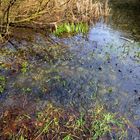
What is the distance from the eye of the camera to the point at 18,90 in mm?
7406

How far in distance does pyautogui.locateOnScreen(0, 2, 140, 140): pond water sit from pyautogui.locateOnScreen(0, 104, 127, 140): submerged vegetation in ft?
1.22

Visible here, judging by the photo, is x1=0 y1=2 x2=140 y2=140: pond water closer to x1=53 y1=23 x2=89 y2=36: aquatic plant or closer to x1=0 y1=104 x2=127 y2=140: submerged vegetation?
x1=0 y1=104 x2=127 y2=140: submerged vegetation

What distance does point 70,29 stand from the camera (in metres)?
13.1

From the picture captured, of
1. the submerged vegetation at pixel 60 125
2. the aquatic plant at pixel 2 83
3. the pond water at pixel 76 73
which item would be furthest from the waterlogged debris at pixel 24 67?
the submerged vegetation at pixel 60 125

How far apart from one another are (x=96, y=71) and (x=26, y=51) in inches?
108

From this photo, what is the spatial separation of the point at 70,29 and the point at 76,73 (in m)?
4.74

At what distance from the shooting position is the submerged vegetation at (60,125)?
5.64 metres

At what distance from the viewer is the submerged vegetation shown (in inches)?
222

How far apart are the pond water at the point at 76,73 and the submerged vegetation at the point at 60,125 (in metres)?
0.37

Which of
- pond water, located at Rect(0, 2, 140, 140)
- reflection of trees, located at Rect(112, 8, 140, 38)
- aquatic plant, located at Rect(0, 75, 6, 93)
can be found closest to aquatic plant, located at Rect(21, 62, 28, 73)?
pond water, located at Rect(0, 2, 140, 140)

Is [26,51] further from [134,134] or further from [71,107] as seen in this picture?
[134,134]

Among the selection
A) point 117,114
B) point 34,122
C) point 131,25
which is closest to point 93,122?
point 117,114

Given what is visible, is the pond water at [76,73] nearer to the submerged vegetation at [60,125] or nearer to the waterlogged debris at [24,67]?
the waterlogged debris at [24,67]

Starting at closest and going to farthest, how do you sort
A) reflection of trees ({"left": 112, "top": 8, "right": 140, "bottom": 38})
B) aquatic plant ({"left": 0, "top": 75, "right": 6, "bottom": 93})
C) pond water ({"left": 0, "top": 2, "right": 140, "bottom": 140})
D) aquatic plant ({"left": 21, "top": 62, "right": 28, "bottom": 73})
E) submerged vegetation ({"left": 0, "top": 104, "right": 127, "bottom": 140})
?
submerged vegetation ({"left": 0, "top": 104, "right": 127, "bottom": 140}), pond water ({"left": 0, "top": 2, "right": 140, "bottom": 140}), aquatic plant ({"left": 0, "top": 75, "right": 6, "bottom": 93}), aquatic plant ({"left": 21, "top": 62, "right": 28, "bottom": 73}), reflection of trees ({"left": 112, "top": 8, "right": 140, "bottom": 38})
